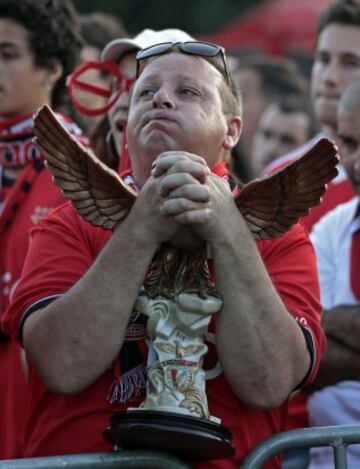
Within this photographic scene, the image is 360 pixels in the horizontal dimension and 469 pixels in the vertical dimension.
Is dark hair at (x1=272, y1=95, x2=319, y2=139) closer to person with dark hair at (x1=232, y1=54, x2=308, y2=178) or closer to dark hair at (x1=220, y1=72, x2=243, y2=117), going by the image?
person with dark hair at (x1=232, y1=54, x2=308, y2=178)

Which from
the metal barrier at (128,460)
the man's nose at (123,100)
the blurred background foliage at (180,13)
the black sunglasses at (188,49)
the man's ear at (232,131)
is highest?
the blurred background foliage at (180,13)

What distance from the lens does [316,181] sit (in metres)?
3.14

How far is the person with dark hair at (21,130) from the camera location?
452cm

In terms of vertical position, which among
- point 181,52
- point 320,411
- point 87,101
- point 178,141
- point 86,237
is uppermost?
point 87,101

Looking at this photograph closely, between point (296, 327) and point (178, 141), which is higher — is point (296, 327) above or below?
below

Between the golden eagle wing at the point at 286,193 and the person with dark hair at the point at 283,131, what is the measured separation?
15.3ft

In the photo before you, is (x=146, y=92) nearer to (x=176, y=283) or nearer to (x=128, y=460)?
(x=176, y=283)

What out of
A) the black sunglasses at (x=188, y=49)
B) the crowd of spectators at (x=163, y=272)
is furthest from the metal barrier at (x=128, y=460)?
the black sunglasses at (x=188, y=49)

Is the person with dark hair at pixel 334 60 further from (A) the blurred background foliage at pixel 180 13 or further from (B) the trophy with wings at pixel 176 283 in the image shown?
(A) the blurred background foliage at pixel 180 13

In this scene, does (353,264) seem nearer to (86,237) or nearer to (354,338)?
(354,338)

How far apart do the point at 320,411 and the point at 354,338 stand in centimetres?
34

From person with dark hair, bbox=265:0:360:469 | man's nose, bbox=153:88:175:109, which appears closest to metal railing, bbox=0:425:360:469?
man's nose, bbox=153:88:175:109

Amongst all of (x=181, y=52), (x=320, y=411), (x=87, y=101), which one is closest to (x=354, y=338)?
(x=320, y=411)

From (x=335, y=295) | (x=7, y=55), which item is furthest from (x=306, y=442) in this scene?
(x=7, y=55)
